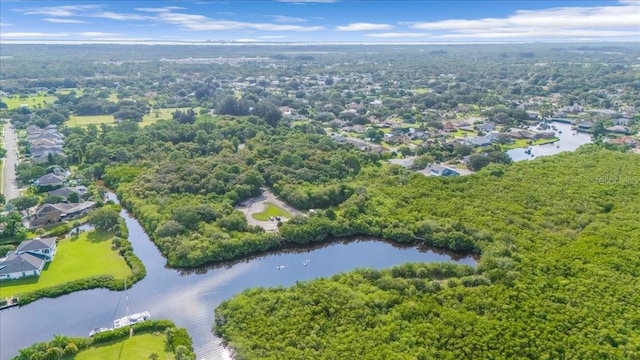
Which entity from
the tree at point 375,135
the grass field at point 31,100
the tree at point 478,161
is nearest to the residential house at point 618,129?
the tree at point 478,161

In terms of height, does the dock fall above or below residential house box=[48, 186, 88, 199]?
below

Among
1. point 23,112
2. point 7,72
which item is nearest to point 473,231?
point 23,112

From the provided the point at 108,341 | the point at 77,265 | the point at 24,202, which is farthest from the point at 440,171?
the point at 24,202

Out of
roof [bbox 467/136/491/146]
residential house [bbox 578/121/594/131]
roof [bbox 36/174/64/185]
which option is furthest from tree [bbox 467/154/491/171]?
roof [bbox 36/174/64/185]

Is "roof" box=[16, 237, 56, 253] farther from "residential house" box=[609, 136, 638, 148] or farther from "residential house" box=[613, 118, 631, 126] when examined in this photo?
"residential house" box=[613, 118, 631, 126]

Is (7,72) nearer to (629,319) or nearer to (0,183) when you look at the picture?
(0,183)

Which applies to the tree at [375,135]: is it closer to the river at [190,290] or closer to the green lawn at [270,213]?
the green lawn at [270,213]
